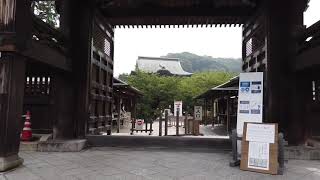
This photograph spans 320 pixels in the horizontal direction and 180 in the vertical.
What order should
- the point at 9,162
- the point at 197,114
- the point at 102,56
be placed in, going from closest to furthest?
the point at 9,162 < the point at 102,56 < the point at 197,114

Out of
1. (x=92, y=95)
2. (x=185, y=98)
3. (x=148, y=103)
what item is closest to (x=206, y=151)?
(x=92, y=95)

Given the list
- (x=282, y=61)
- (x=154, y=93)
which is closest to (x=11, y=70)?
(x=282, y=61)

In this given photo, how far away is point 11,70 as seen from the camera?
20.5 ft

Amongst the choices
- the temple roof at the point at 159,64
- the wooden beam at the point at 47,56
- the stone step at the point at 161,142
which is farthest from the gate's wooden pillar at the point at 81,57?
the temple roof at the point at 159,64

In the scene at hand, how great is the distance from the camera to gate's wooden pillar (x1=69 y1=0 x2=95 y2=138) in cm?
943

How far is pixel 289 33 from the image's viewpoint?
28.3 feet

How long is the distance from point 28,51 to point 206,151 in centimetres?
529

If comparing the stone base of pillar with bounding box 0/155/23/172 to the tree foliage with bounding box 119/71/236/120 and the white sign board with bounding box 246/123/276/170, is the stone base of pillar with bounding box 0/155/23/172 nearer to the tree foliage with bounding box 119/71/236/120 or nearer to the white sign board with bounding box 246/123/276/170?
the white sign board with bounding box 246/123/276/170

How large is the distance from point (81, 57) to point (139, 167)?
411 cm

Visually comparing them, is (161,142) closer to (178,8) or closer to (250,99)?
(250,99)

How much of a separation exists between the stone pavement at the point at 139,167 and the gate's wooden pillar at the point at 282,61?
135 cm

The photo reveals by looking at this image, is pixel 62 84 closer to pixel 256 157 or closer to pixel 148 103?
pixel 256 157

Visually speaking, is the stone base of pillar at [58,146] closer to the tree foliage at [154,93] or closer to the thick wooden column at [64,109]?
the thick wooden column at [64,109]

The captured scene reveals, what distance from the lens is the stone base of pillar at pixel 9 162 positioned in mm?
5977
